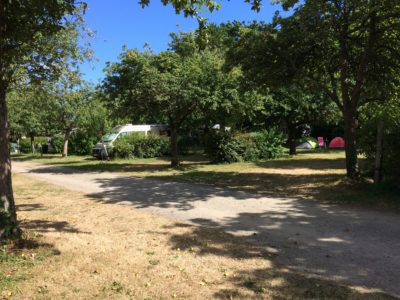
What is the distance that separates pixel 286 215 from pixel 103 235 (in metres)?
3.39

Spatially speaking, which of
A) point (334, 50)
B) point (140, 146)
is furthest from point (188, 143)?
point (334, 50)

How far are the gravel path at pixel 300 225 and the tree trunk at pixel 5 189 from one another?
2917 mm

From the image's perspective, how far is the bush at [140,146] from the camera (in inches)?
958

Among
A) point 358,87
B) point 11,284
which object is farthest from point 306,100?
point 11,284

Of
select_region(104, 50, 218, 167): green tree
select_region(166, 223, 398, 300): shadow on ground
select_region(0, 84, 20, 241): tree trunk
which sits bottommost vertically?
select_region(166, 223, 398, 300): shadow on ground

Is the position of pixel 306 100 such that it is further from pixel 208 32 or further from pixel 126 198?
pixel 208 32

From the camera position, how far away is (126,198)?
33.1ft

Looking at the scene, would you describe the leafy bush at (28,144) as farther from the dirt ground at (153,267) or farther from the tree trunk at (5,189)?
the tree trunk at (5,189)

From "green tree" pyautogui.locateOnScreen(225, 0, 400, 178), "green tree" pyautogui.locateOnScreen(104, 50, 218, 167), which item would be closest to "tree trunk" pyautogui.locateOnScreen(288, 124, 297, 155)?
"green tree" pyautogui.locateOnScreen(104, 50, 218, 167)

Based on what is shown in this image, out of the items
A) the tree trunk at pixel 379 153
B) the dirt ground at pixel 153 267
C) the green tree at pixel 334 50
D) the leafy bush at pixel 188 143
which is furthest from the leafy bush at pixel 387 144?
the leafy bush at pixel 188 143

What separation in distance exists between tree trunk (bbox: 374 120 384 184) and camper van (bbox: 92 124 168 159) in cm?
1787

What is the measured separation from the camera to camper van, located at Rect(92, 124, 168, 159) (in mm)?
25036

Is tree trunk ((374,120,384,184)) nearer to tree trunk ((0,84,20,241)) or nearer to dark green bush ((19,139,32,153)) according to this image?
tree trunk ((0,84,20,241))

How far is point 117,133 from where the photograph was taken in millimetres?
26750
